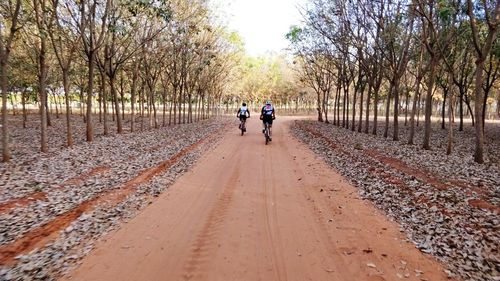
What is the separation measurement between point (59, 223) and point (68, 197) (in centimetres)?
221

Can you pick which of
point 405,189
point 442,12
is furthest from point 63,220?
point 442,12

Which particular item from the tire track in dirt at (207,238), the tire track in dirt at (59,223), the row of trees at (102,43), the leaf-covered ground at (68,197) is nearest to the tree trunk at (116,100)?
the row of trees at (102,43)

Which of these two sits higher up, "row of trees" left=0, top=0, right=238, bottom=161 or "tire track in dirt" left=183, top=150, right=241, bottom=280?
"row of trees" left=0, top=0, right=238, bottom=161

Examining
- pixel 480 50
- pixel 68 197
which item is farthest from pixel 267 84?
pixel 68 197

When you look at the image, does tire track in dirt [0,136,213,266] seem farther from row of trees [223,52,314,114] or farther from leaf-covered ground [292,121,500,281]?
row of trees [223,52,314,114]

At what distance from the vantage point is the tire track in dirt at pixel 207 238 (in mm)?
5730

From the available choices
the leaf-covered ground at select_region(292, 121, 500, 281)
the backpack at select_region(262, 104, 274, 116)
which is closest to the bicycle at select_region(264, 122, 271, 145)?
the backpack at select_region(262, 104, 274, 116)

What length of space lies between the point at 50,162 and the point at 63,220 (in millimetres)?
8021

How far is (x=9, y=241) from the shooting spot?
6.85 m

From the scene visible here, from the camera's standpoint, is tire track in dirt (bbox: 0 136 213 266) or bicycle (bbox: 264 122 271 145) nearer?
tire track in dirt (bbox: 0 136 213 266)

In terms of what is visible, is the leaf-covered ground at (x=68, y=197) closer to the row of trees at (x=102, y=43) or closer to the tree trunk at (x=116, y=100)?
the row of trees at (x=102, y=43)

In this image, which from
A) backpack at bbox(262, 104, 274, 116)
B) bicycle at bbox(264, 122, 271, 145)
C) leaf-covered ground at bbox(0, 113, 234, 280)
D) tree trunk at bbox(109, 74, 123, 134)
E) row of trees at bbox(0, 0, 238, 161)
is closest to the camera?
leaf-covered ground at bbox(0, 113, 234, 280)

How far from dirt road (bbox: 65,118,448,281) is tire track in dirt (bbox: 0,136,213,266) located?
1.16m

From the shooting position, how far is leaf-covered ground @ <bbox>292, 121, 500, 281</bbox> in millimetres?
6453
